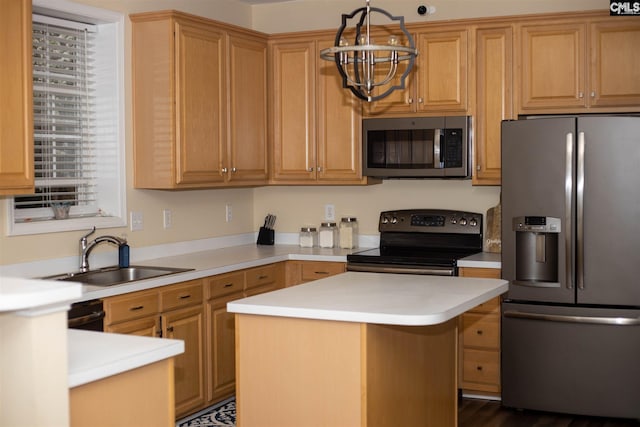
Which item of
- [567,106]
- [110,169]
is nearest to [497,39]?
[567,106]

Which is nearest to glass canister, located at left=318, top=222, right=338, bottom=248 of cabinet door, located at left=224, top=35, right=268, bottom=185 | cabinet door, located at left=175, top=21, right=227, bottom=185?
cabinet door, located at left=224, top=35, right=268, bottom=185

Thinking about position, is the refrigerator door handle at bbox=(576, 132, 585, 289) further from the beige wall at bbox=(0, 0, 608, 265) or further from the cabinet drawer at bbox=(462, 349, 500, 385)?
the beige wall at bbox=(0, 0, 608, 265)

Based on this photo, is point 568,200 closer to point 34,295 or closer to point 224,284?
point 224,284

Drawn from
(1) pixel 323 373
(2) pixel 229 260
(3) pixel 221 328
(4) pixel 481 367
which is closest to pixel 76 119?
(2) pixel 229 260

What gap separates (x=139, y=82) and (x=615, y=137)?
2673 millimetres

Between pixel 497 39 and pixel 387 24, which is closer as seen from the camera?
pixel 497 39

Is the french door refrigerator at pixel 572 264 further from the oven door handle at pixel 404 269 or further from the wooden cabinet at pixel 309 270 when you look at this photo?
the wooden cabinet at pixel 309 270

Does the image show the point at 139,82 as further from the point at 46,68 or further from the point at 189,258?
the point at 189,258

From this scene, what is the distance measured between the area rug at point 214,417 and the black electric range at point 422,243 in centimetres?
117

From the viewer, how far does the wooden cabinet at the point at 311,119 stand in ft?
18.6

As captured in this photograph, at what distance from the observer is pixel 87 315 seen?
3.90m

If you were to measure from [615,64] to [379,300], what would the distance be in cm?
247

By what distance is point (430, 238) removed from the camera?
18.7 ft

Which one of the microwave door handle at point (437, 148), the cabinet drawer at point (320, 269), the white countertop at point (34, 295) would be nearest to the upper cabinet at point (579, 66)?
the microwave door handle at point (437, 148)
